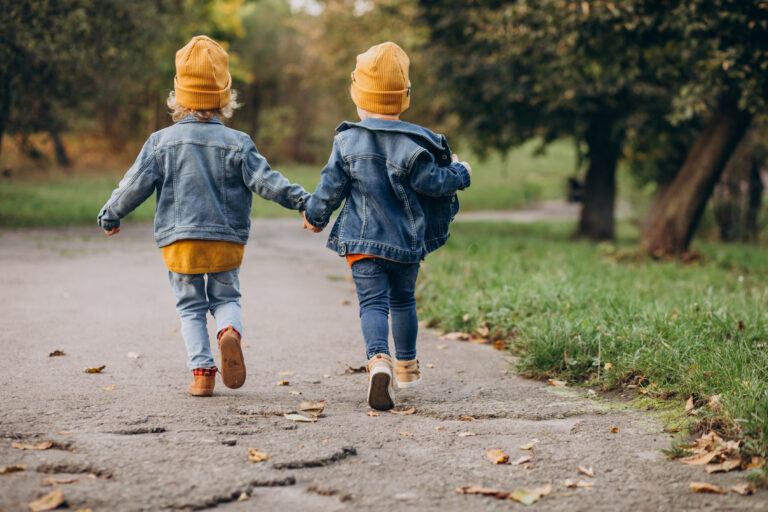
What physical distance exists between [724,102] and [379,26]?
940 centimetres

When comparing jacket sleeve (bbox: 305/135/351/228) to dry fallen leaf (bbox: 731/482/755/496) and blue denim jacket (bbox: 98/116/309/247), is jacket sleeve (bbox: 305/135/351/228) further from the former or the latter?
dry fallen leaf (bbox: 731/482/755/496)

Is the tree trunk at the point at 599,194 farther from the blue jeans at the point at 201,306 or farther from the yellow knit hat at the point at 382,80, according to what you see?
the blue jeans at the point at 201,306

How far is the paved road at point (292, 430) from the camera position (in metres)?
2.77

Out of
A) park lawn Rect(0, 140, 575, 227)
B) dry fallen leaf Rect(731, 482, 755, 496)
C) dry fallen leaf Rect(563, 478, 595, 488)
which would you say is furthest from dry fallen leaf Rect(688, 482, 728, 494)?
park lawn Rect(0, 140, 575, 227)

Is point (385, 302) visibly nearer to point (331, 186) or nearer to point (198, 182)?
point (331, 186)

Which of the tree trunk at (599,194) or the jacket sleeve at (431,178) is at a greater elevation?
the jacket sleeve at (431,178)

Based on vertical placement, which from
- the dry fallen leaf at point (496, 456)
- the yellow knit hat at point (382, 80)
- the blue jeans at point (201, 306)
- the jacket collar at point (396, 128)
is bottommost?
the dry fallen leaf at point (496, 456)

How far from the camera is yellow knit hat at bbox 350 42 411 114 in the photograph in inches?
159

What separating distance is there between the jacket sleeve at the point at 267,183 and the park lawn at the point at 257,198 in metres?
10.9

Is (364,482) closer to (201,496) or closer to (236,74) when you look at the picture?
(201,496)

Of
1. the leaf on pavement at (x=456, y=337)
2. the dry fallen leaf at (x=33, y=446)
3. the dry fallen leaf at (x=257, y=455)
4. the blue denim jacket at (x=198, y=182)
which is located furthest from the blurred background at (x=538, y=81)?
the dry fallen leaf at (x=33, y=446)

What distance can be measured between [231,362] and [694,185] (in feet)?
31.1

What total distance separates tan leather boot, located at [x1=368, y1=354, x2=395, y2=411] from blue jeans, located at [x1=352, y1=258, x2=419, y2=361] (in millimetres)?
100

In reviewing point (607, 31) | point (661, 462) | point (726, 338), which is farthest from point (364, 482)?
point (607, 31)
